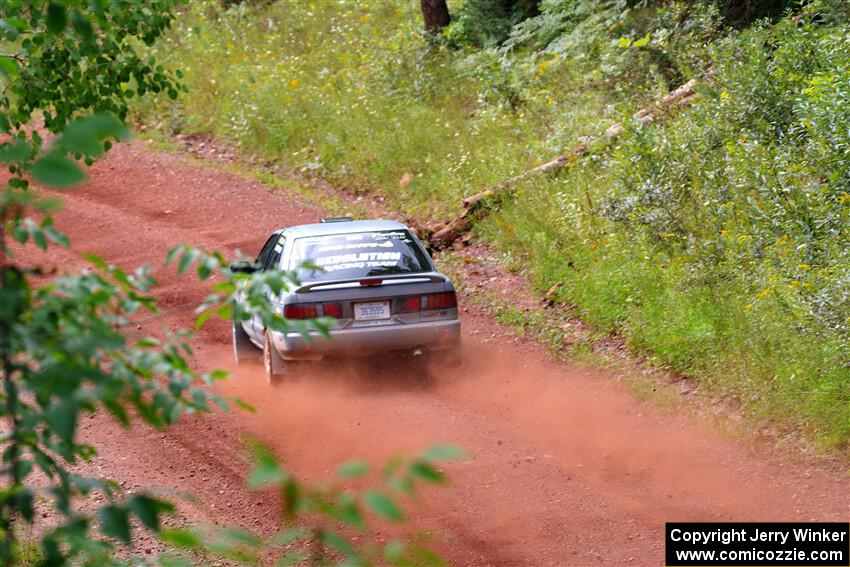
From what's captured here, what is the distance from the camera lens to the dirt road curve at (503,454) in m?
7.23

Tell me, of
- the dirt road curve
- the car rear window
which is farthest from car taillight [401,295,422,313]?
the dirt road curve

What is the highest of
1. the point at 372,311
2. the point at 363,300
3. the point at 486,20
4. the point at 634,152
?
the point at 486,20

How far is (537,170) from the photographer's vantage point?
15102 mm

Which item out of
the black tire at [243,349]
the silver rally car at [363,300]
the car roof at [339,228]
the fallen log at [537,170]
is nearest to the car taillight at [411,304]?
the silver rally car at [363,300]

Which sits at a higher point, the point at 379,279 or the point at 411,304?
the point at 379,279

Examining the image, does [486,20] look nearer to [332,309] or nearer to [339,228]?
[339,228]

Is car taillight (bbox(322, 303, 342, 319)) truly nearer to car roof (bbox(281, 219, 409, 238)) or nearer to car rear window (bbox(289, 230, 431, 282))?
car rear window (bbox(289, 230, 431, 282))

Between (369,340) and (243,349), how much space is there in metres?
2.17

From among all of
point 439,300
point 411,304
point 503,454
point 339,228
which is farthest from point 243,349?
point 503,454

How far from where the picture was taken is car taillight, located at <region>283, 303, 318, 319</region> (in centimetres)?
972

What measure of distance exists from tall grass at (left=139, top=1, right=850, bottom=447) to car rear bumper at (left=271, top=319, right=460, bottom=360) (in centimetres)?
236

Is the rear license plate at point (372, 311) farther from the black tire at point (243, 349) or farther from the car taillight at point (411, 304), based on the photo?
the black tire at point (243, 349)

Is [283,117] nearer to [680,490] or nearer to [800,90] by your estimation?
[800,90]

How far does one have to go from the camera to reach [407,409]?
9.80m
